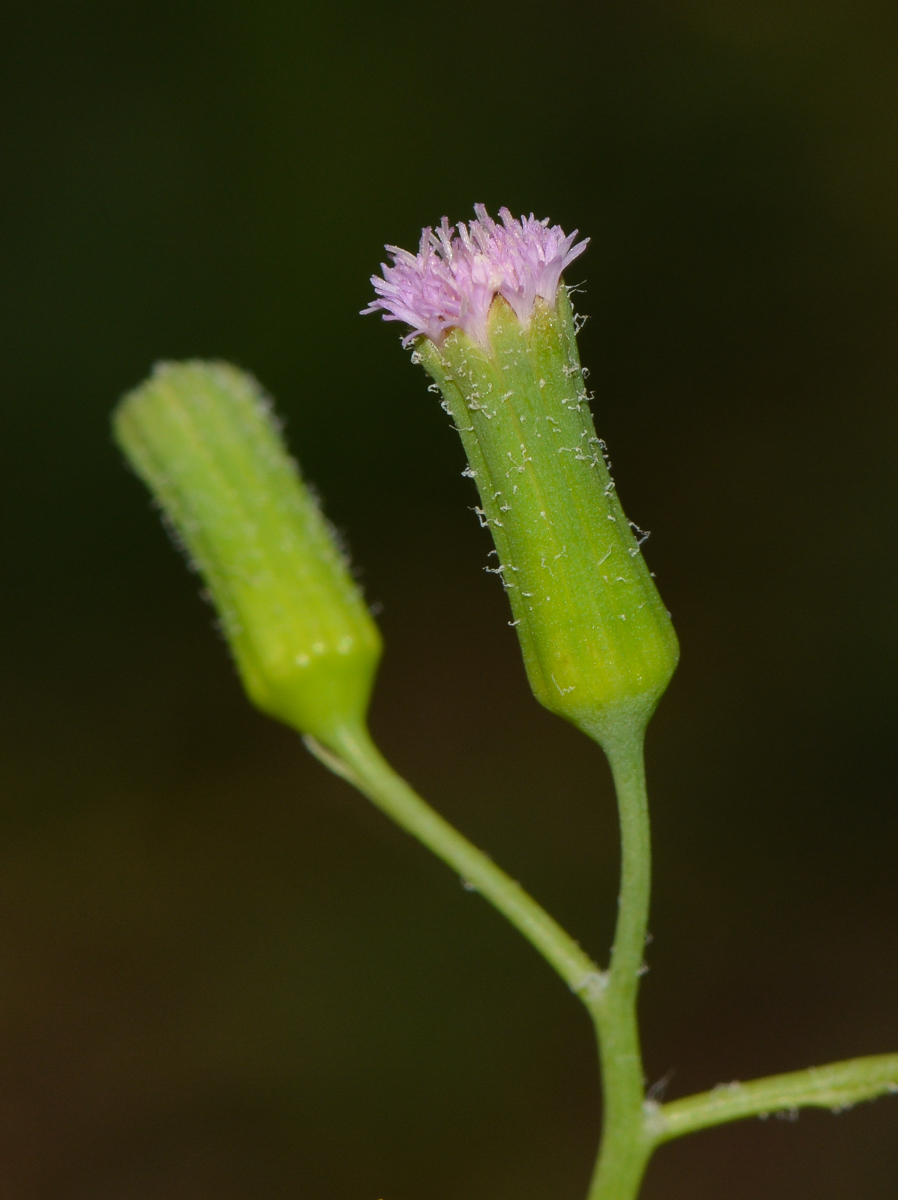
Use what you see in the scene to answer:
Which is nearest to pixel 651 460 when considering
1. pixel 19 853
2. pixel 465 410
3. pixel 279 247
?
pixel 279 247

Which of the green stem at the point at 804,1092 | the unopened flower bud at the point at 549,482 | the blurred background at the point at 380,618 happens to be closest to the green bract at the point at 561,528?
the unopened flower bud at the point at 549,482

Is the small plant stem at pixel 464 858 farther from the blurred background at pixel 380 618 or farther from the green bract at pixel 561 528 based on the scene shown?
the blurred background at pixel 380 618

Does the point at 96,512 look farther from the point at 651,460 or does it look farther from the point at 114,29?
the point at 651,460

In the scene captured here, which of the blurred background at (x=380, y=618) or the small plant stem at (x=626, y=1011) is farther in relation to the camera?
the blurred background at (x=380, y=618)

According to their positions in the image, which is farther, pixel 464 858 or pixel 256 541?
pixel 256 541

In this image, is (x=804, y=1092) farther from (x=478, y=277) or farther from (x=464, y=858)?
(x=478, y=277)

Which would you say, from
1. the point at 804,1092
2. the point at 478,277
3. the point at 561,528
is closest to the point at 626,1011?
the point at 804,1092
